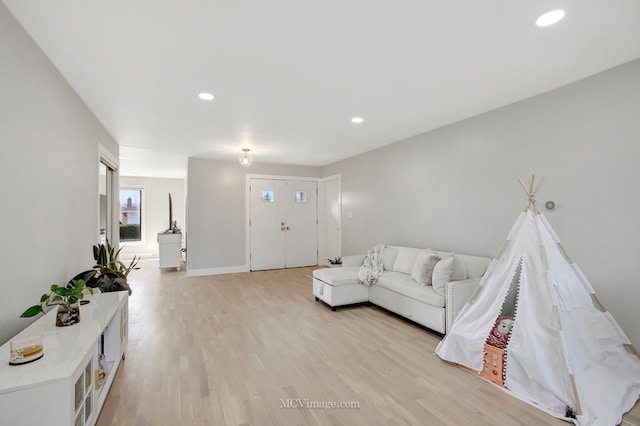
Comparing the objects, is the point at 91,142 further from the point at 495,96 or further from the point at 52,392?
the point at 495,96

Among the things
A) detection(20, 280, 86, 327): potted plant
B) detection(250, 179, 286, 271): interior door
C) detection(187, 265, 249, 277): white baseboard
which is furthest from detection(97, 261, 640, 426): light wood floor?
detection(250, 179, 286, 271): interior door

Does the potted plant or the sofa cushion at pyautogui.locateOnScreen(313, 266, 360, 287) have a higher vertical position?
the potted plant

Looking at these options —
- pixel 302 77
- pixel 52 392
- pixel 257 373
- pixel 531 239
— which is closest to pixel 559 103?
pixel 531 239

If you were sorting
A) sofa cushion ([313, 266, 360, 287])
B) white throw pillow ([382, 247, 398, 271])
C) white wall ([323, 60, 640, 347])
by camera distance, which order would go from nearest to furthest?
white wall ([323, 60, 640, 347]) < sofa cushion ([313, 266, 360, 287]) < white throw pillow ([382, 247, 398, 271])

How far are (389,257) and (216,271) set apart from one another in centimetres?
383

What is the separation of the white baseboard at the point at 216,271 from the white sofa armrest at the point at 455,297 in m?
4.68

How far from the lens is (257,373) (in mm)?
2455

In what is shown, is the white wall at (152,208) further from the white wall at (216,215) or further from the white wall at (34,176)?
the white wall at (34,176)

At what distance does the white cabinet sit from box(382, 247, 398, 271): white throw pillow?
488 centimetres

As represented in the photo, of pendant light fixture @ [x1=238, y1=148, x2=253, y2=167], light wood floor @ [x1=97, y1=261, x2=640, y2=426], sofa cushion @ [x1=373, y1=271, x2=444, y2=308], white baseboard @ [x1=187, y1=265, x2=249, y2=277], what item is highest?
pendant light fixture @ [x1=238, y1=148, x2=253, y2=167]

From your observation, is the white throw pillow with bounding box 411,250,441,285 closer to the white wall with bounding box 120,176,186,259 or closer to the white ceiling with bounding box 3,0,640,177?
the white ceiling with bounding box 3,0,640,177

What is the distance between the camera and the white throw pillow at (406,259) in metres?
4.11

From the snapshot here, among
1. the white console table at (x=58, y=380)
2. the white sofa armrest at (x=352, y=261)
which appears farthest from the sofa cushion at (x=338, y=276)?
the white console table at (x=58, y=380)

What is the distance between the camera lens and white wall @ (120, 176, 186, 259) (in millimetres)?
9227
